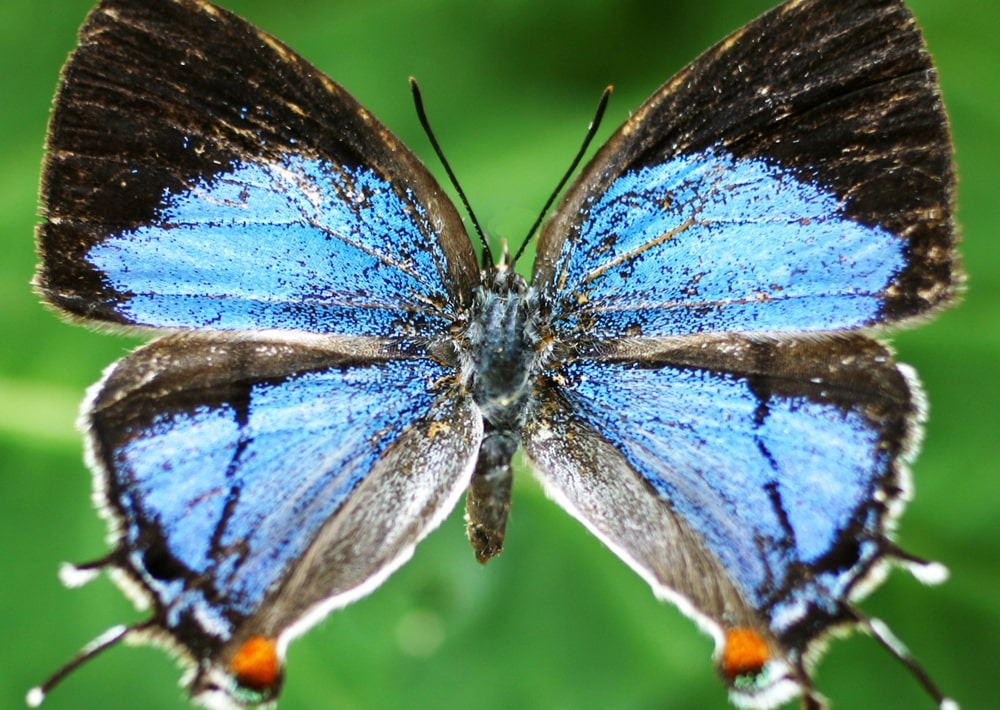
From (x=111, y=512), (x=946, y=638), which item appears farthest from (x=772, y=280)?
(x=111, y=512)

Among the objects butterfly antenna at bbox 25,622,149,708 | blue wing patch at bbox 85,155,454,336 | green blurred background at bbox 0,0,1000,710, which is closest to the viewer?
butterfly antenna at bbox 25,622,149,708

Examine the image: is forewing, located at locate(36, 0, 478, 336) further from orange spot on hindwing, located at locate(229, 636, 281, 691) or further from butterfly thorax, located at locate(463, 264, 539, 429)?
orange spot on hindwing, located at locate(229, 636, 281, 691)

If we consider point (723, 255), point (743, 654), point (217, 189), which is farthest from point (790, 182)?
point (217, 189)

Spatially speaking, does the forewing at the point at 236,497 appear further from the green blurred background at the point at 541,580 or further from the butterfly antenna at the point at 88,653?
the green blurred background at the point at 541,580

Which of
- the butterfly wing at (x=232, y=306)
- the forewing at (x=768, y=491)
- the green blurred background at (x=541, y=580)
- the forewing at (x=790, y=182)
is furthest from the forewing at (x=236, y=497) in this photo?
the green blurred background at (x=541, y=580)

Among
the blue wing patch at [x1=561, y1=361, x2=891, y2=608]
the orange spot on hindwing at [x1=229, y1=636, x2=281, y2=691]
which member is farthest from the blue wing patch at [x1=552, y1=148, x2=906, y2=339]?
the orange spot on hindwing at [x1=229, y1=636, x2=281, y2=691]

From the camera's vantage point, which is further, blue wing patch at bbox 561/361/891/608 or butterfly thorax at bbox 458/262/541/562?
butterfly thorax at bbox 458/262/541/562
